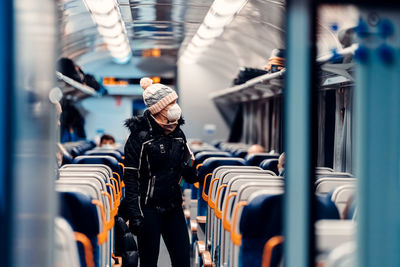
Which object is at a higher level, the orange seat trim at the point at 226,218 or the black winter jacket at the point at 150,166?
the black winter jacket at the point at 150,166

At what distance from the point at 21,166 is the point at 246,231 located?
165 cm

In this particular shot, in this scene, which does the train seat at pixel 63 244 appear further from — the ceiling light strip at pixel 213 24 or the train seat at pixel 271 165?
the ceiling light strip at pixel 213 24

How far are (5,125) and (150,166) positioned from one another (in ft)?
6.17

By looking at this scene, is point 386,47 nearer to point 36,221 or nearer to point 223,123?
point 36,221

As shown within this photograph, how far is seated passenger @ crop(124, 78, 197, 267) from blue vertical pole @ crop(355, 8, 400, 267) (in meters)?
1.86

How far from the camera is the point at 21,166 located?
2.37 metres

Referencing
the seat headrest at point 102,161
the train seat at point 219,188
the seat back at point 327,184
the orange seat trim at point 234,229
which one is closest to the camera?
the orange seat trim at point 234,229

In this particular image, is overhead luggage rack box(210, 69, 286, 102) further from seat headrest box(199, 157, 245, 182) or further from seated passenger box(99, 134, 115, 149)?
seated passenger box(99, 134, 115, 149)

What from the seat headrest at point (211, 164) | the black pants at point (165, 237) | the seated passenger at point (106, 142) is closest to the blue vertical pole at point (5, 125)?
the black pants at point (165, 237)

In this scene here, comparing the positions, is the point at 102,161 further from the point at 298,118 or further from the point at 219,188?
the point at 298,118

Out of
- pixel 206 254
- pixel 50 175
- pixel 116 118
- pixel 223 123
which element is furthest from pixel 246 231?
pixel 116 118

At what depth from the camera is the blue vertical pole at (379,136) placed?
2361 mm

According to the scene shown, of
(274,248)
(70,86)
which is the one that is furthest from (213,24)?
(274,248)

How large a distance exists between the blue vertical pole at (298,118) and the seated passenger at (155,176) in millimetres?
1794
